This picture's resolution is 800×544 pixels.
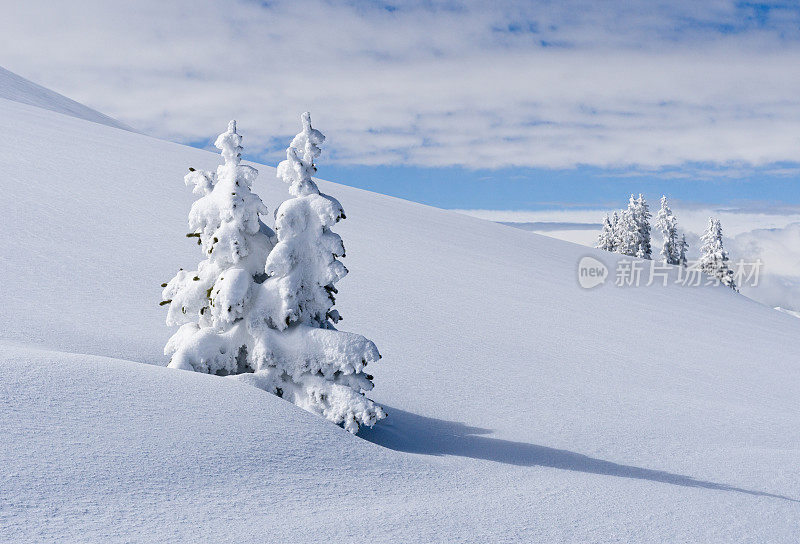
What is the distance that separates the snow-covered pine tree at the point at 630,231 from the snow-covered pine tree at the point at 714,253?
5923mm

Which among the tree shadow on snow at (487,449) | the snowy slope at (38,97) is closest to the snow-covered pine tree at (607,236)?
the snowy slope at (38,97)

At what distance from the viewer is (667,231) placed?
65.7 meters

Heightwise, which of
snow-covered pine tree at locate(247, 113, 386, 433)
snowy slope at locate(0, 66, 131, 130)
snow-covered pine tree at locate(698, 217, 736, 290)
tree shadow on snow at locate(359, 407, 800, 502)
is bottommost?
tree shadow on snow at locate(359, 407, 800, 502)

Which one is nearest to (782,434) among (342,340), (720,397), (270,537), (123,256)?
(720,397)

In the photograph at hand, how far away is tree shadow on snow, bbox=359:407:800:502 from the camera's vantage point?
366 inches

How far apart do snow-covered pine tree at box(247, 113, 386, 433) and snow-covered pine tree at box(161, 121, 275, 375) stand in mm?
374

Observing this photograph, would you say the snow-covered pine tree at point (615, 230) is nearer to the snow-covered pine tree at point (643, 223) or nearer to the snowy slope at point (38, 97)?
the snow-covered pine tree at point (643, 223)

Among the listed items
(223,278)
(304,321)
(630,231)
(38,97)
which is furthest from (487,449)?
(630,231)

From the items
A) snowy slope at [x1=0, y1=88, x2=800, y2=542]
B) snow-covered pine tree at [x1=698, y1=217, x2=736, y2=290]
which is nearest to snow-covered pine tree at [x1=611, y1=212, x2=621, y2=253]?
snow-covered pine tree at [x1=698, y1=217, x2=736, y2=290]

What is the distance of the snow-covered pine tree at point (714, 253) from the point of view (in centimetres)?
5997

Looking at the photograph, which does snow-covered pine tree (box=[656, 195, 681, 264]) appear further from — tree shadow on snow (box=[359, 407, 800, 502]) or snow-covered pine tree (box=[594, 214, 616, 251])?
→ tree shadow on snow (box=[359, 407, 800, 502])

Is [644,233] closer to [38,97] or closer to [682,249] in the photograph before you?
[682,249]

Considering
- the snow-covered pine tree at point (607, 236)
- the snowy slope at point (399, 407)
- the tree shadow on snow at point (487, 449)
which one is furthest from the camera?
the snow-covered pine tree at point (607, 236)

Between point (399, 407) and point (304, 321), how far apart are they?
2978mm
